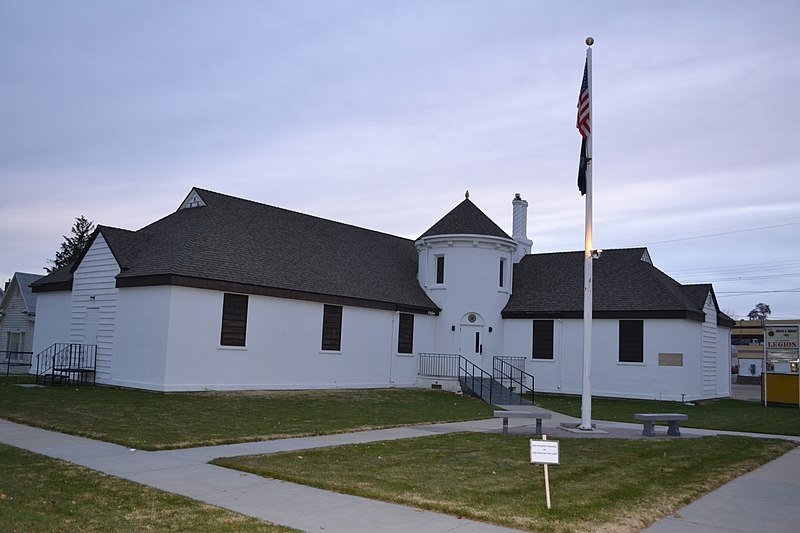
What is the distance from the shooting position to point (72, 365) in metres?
25.1

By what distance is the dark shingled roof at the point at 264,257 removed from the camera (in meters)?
23.5

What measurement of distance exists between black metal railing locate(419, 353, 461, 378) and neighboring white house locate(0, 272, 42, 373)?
2135 cm

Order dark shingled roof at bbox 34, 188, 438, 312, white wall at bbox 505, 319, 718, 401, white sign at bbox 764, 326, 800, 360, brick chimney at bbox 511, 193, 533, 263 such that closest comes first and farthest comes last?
dark shingled roof at bbox 34, 188, 438, 312 < white wall at bbox 505, 319, 718, 401 < white sign at bbox 764, 326, 800, 360 < brick chimney at bbox 511, 193, 533, 263

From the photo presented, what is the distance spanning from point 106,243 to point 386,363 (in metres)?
12.0

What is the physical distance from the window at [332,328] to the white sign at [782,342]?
18.2 m

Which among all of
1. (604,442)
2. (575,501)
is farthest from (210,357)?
(575,501)

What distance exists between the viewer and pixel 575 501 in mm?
8641

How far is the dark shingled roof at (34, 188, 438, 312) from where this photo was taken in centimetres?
2345

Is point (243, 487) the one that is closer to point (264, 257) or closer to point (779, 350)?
point (264, 257)

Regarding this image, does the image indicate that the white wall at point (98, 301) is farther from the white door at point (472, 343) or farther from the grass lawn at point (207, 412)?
the white door at point (472, 343)

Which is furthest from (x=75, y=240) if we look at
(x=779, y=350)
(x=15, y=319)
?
(x=779, y=350)

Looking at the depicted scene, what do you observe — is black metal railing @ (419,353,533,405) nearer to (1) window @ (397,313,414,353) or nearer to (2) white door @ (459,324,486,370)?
(2) white door @ (459,324,486,370)

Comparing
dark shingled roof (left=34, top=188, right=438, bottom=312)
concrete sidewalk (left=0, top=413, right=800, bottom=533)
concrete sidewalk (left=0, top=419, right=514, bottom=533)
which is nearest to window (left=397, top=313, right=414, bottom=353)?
dark shingled roof (left=34, top=188, right=438, bottom=312)

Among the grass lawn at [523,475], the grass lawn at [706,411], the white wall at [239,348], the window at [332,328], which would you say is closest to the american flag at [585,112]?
the grass lawn at [523,475]
